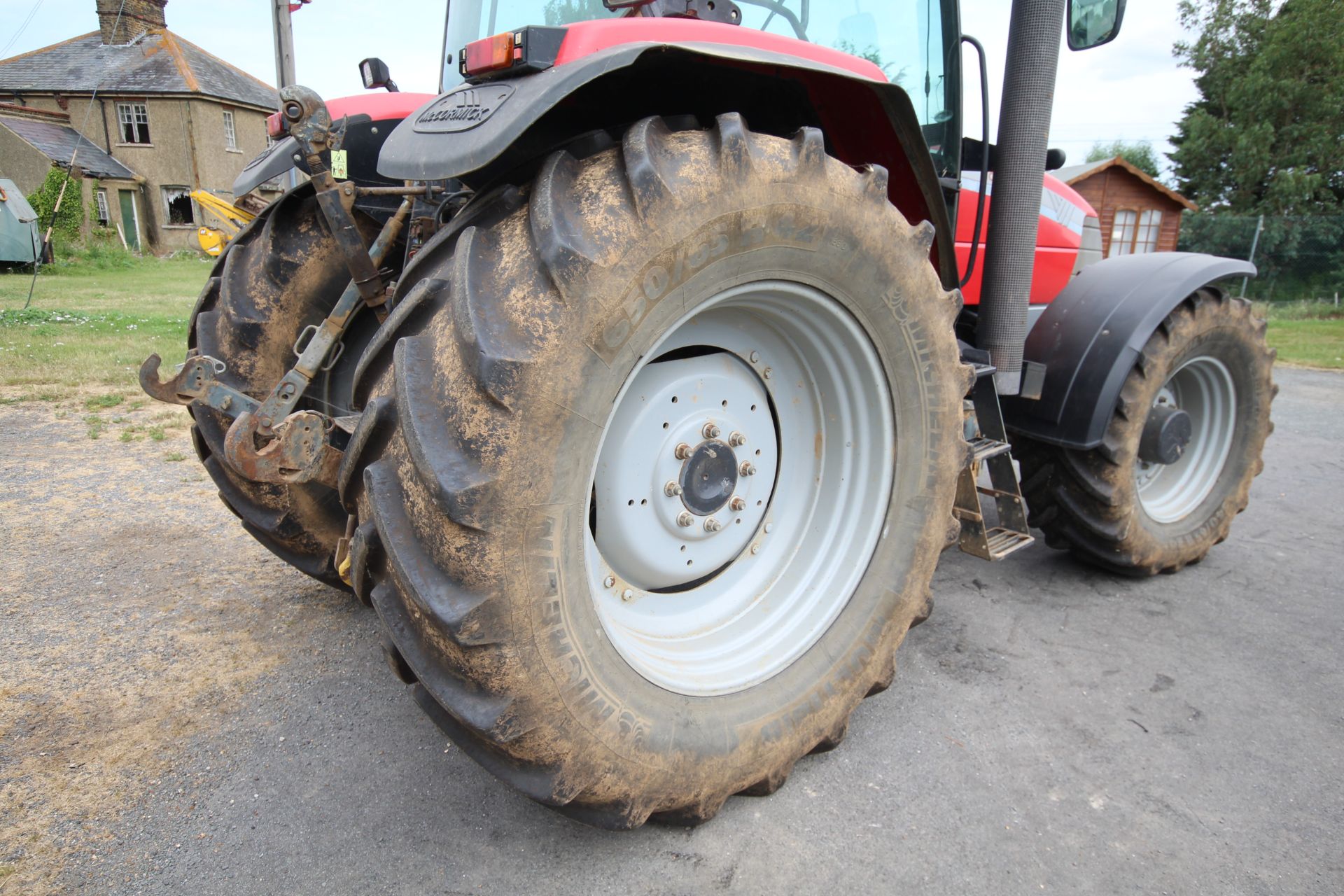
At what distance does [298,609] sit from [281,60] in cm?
751

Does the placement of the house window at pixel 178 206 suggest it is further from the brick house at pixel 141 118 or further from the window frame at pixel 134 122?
the window frame at pixel 134 122

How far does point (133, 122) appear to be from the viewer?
29.8 metres

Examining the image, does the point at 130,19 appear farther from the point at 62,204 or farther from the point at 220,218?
the point at 220,218

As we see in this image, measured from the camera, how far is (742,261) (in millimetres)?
1675

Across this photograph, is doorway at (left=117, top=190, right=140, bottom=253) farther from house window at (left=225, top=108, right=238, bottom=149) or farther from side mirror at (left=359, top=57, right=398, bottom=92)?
side mirror at (left=359, top=57, right=398, bottom=92)

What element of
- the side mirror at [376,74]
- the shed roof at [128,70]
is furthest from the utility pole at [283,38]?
the shed roof at [128,70]

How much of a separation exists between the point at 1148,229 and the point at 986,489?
75.7 feet

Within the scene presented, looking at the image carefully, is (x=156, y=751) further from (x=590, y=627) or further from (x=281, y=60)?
(x=281, y=60)

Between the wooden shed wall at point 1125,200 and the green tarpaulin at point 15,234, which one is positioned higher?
the wooden shed wall at point 1125,200

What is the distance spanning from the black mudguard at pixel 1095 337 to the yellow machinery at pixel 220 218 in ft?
9.39

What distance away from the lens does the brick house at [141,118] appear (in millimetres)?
28672

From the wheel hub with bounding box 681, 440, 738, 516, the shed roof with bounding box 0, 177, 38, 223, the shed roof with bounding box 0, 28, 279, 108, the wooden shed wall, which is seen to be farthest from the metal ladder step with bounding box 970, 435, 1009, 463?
the shed roof with bounding box 0, 28, 279, 108

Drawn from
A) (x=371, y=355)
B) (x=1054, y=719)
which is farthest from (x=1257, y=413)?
(x=371, y=355)

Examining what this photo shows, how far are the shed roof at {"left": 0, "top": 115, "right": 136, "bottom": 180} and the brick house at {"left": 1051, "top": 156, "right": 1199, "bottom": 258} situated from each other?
3020 centimetres
